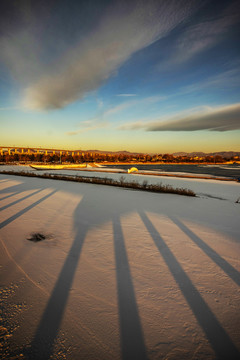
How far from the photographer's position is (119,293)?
2.94 metres

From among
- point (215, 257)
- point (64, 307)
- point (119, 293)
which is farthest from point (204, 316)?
point (64, 307)

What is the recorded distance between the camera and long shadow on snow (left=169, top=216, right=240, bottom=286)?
3547 millimetres

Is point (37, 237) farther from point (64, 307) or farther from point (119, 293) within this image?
point (119, 293)

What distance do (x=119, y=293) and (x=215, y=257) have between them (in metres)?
2.72

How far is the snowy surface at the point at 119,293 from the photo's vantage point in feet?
6.98

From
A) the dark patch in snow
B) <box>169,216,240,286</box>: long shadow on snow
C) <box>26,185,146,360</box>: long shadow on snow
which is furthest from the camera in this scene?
the dark patch in snow

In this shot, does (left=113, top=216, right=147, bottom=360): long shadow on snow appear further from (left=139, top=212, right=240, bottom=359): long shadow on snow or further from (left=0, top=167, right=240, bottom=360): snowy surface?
(left=139, top=212, right=240, bottom=359): long shadow on snow

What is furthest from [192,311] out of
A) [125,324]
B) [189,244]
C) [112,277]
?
[189,244]

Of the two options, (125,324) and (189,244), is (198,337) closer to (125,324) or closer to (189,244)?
(125,324)

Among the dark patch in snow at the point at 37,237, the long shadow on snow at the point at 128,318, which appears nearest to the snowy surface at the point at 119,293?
the long shadow on snow at the point at 128,318

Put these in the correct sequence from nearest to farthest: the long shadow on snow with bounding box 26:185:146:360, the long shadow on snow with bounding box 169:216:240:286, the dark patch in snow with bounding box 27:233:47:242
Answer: the long shadow on snow with bounding box 26:185:146:360
the long shadow on snow with bounding box 169:216:240:286
the dark patch in snow with bounding box 27:233:47:242

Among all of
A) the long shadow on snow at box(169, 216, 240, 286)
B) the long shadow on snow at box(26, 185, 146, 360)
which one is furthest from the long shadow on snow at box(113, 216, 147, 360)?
the long shadow on snow at box(169, 216, 240, 286)

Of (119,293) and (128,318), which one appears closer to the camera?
(128,318)

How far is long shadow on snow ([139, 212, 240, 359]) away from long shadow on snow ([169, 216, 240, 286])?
0.95 m
